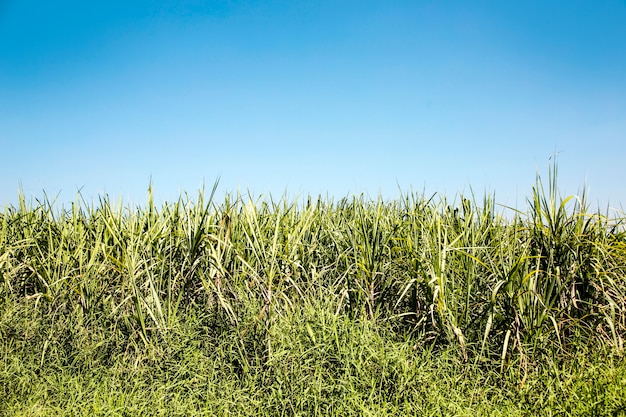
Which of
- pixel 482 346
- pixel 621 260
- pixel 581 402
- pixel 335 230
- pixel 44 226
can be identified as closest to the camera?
pixel 581 402

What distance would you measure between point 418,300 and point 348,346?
0.76 meters

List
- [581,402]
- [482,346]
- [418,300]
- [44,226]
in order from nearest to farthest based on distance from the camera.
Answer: [581,402], [482,346], [418,300], [44,226]

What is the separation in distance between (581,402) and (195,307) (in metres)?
2.88

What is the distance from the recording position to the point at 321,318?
350cm

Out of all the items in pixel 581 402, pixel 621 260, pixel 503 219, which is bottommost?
pixel 581 402

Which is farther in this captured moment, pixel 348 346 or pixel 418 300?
pixel 418 300

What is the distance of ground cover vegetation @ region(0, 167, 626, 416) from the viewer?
3.29 meters

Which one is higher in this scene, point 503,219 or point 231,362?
point 503,219

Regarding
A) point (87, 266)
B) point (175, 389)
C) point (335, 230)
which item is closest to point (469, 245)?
point (335, 230)

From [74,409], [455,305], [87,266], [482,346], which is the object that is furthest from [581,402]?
[87,266]

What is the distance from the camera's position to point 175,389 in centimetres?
346

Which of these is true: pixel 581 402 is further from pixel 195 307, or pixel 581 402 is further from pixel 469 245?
pixel 195 307

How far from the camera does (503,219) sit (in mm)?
4480

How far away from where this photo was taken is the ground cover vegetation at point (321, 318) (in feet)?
10.8
